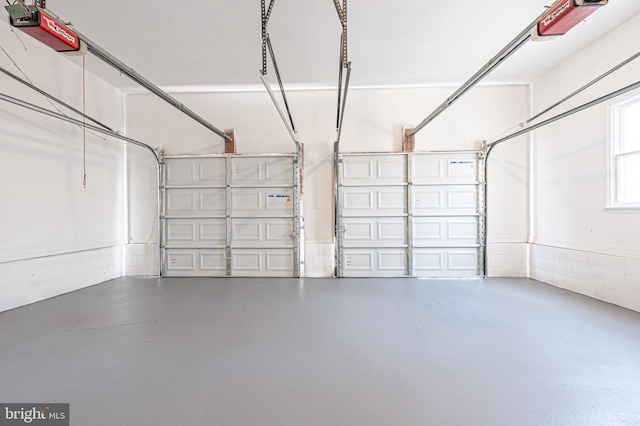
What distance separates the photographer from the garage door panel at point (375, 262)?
5188 mm

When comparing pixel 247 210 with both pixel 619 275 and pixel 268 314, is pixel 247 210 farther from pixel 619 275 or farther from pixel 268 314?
pixel 619 275

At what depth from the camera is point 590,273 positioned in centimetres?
390

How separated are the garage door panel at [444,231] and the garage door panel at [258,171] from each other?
2.89 meters

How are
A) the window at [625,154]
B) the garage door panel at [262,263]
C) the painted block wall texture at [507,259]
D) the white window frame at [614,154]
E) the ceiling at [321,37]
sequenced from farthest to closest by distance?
the garage door panel at [262,263], the painted block wall texture at [507,259], the white window frame at [614,154], the window at [625,154], the ceiling at [321,37]

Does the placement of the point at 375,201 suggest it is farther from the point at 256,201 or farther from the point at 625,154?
the point at 625,154

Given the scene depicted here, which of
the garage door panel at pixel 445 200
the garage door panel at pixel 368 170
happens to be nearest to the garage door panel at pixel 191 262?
the garage door panel at pixel 368 170

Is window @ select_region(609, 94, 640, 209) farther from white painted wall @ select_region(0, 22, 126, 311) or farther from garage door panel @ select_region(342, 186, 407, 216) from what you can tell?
white painted wall @ select_region(0, 22, 126, 311)

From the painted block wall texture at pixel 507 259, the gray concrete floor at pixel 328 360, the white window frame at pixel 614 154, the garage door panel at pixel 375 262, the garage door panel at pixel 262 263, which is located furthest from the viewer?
the garage door panel at pixel 262 263

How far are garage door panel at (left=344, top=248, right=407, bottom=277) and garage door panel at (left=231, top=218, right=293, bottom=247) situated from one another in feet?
Answer: 4.31

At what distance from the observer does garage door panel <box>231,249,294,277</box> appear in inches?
209

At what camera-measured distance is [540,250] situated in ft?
15.8

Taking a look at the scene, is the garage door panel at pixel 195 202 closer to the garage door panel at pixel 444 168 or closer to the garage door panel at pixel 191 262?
the garage door panel at pixel 191 262

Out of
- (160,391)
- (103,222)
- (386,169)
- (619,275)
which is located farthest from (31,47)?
(619,275)

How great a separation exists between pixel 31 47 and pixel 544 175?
8.88 metres
